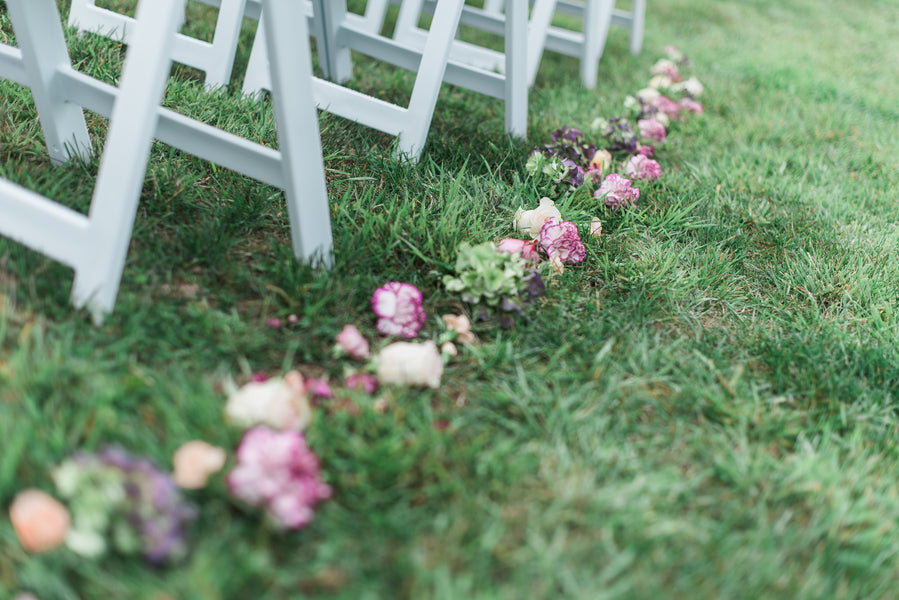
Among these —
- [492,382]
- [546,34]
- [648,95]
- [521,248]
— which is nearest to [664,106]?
[648,95]

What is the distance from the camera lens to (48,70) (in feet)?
4.36

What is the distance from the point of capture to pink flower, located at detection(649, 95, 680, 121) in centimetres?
247

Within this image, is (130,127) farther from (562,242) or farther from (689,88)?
(689,88)

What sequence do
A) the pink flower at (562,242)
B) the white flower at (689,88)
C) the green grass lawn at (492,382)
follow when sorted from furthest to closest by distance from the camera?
the white flower at (689,88)
the pink flower at (562,242)
the green grass lawn at (492,382)

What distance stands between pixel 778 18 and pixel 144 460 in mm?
5398

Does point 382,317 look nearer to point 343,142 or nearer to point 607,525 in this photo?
point 607,525

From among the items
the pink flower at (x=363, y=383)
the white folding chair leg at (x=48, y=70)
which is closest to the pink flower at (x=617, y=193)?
the pink flower at (x=363, y=383)

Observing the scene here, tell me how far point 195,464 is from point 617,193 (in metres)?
1.28

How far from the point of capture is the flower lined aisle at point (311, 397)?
0.76 m

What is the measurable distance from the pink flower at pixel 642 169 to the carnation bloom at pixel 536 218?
0.45 m

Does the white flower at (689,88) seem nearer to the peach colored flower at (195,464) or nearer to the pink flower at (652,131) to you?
the pink flower at (652,131)

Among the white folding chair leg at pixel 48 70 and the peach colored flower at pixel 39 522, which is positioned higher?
the white folding chair leg at pixel 48 70

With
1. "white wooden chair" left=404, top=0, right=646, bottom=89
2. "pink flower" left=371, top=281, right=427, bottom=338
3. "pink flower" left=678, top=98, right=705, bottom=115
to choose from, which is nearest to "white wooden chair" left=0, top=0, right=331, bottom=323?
"pink flower" left=371, top=281, right=427, bottom=338

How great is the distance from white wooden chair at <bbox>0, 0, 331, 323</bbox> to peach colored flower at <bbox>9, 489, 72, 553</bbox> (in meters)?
0.39
